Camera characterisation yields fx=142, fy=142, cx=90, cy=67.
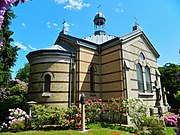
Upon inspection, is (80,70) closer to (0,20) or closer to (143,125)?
(143,125)

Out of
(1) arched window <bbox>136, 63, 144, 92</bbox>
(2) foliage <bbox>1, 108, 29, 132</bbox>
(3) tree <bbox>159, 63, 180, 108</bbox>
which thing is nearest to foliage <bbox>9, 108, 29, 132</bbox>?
(2) foliage <bbox>1, 108, 29, 132</bbox>

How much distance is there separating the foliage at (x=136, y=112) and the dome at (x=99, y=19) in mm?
13972

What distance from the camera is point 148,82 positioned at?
53.6ft

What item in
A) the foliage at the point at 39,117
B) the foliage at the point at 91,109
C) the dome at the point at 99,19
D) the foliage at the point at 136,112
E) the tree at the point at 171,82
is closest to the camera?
the foliage at the point at 39,117

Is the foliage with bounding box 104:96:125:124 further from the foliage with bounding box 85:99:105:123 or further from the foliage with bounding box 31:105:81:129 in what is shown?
the foliage with bounding box 31:105:81:129

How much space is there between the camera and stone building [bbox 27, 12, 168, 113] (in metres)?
12.8

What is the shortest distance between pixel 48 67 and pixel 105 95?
625cm

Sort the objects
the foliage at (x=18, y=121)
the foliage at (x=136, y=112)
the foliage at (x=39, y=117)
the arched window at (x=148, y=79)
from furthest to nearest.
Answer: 1. the arched window at (x=148, y=79)
2. the foliage at (x=136, y=112)
3. the foliage at (x=39, y=117)
4. the foliage at (x=18, y=121)

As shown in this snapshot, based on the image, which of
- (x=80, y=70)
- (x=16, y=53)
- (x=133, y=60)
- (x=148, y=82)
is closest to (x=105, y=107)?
(x=80, y=70)

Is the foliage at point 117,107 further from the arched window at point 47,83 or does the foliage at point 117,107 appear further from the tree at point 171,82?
the tree at point 171,82

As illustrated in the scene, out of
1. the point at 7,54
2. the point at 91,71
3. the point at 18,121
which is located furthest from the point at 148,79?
the point at 7,54

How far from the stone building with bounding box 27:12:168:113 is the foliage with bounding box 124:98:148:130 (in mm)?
→ 1814

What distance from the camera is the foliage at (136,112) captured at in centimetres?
995

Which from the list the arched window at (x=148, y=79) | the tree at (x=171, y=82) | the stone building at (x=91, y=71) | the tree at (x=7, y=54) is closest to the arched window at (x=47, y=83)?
the stone building at (x=91, y=71)
